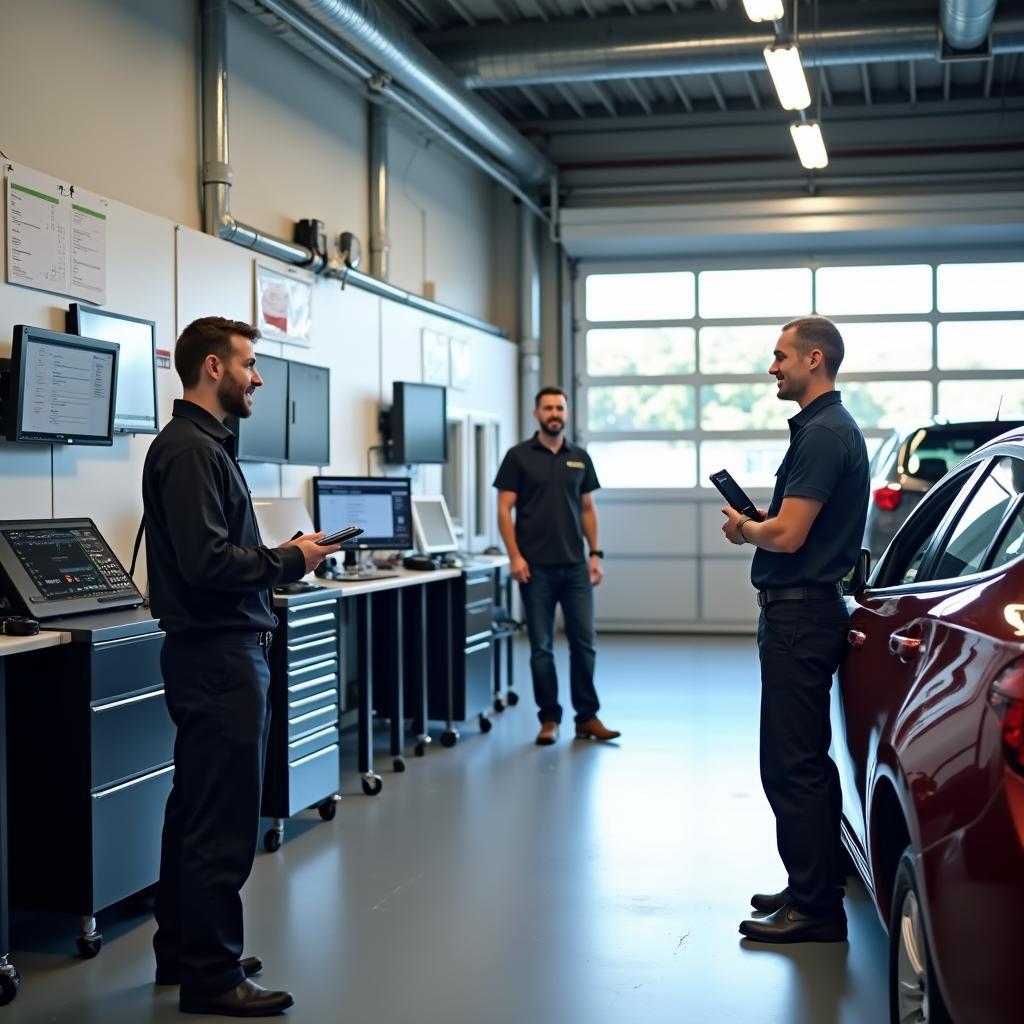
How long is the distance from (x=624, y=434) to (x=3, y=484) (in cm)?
673

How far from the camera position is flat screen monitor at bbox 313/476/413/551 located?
5285 mm

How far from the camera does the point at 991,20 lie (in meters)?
6.12

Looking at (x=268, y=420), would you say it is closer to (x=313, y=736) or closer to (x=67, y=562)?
(x=313, y=736)

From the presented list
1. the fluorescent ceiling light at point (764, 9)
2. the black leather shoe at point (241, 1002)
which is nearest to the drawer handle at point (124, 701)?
the black leather shoe at point (241, 1002)

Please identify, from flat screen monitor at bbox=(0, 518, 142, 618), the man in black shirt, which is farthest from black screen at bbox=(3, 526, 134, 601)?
the man in black shirt

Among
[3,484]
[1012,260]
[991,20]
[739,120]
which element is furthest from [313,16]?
[1012,260]

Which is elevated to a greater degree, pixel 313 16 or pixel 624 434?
pixel 313 16

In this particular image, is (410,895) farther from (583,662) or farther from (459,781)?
(583,662)

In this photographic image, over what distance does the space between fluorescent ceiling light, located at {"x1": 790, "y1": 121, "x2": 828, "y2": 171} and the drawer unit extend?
Result: 12.3 feet

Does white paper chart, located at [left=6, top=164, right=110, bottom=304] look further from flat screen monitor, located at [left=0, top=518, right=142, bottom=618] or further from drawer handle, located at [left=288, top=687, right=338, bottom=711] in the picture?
drawer handle, located at [left=288, top=687, right=338, bottom=711]

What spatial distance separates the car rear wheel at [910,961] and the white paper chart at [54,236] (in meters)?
2.94

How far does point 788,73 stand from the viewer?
5.44 m

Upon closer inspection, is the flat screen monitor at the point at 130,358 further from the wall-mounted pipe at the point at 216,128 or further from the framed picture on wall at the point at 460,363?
the framed picture on wall at the point at 460,363

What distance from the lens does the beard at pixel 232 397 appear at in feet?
8.52
